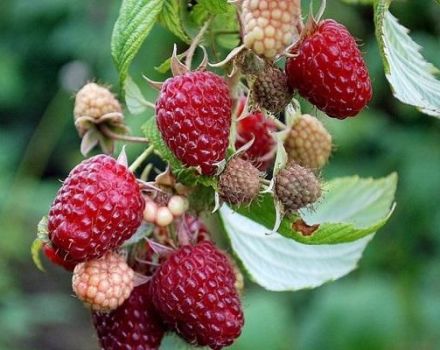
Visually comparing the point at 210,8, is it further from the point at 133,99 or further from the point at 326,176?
the point at 326,176

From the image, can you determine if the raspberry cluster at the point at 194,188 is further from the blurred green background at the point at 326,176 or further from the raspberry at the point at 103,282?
the blurred green background at the point at 326,176

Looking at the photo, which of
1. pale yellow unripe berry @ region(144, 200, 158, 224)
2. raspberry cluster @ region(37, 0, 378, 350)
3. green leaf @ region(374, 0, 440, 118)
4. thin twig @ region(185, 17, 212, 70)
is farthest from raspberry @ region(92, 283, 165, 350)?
green leaf @ region(374, 0, 440, 118)

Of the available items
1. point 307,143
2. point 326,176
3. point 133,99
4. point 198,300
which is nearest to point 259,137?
point 307,143

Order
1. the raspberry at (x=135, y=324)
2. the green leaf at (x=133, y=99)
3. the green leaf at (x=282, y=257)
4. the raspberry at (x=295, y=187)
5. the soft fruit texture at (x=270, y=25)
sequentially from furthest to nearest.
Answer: the green leaf at (x=282, y=257), the green leaf at (x=133, y=99), the raspberry at (x=135, y=324), the raspberry at (x=295, y=187), the soft fruit texture at (x=270, y=25)

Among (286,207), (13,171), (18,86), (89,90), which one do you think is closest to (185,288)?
(286,207)

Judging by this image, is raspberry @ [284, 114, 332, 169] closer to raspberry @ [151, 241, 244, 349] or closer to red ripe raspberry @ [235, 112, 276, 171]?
red ripe raspberry @ [235, 112, 276, 171]

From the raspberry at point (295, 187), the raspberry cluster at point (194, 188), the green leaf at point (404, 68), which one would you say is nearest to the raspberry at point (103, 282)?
the raspberry cluster at point (194, 188)
